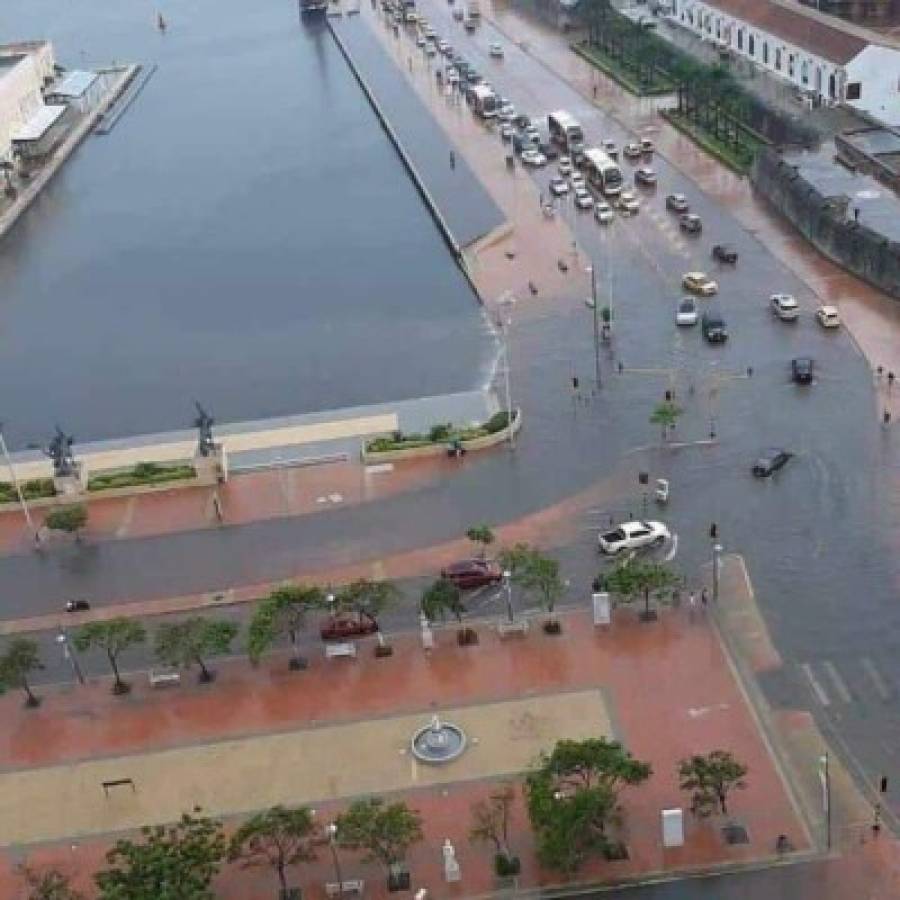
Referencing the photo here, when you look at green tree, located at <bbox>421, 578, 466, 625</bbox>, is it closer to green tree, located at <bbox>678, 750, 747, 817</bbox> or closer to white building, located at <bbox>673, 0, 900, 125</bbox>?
green tree, located at <bbox>678, 750, 747, 817</bbox>

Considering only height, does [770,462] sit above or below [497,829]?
below

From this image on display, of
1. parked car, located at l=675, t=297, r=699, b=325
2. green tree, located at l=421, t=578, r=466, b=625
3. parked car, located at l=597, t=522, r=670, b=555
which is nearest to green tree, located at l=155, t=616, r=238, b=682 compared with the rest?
green tree, located at l=421, t=578, r=466, b=625

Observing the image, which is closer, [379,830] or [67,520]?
[379,830]

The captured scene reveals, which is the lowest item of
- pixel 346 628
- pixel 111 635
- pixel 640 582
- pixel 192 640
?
pixel 346 628

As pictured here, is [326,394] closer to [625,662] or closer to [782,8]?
[625,662]

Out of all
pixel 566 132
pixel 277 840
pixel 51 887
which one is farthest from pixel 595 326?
pixel 51 887

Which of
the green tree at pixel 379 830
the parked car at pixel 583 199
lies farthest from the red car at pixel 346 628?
the parked car at pixel 583 199

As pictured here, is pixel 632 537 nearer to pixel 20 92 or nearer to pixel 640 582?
pixel 640 582
